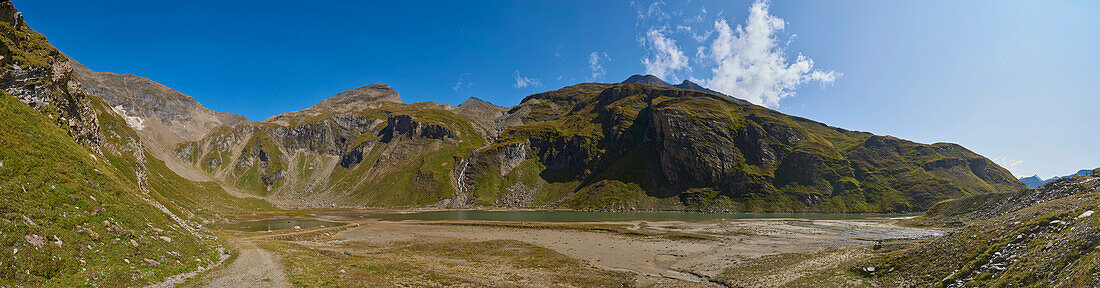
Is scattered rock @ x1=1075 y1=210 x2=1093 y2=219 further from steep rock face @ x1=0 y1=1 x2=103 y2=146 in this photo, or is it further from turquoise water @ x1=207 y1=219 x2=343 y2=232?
turquoise water @ x1=207 y1=219 x2=343 y2=232

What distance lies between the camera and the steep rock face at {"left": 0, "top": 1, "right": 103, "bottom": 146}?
37.9 meters

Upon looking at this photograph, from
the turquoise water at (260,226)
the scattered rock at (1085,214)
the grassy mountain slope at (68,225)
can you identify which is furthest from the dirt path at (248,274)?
the turquoise water at (260,226)

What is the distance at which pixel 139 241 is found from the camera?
21078 mm

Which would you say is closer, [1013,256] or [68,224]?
[1013,256]

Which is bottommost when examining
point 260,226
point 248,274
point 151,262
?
point 260,226

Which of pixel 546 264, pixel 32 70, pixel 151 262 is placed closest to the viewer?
pixel 151 262

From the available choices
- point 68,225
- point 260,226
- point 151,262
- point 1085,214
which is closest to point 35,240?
point 68,225

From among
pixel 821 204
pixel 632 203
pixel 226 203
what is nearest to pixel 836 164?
pixel 821 204

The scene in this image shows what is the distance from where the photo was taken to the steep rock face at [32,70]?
37.9 meters

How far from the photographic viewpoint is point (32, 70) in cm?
4047

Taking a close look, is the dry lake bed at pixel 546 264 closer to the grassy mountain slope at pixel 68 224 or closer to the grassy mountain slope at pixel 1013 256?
the grassy mountain slope at pixel 68 224

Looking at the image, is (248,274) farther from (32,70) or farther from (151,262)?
(32,70)

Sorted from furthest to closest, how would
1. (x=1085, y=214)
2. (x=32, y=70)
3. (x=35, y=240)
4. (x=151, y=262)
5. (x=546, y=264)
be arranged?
(x=32, y=70) → (x=546, y=264) → (x=151, y=262) → (x=1085, y=214) → (x=35, y=240)

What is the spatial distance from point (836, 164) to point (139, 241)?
227m
